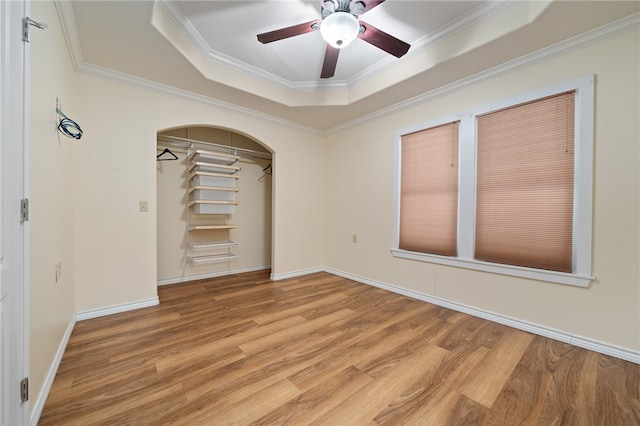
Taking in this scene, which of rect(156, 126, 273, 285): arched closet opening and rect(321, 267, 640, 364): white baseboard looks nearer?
rect(321, 267, 640, 364): white baseboard

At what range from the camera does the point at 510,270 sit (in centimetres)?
242

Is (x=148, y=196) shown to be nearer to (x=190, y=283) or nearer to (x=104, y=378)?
(x=190, y=283)

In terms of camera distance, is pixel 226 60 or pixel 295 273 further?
pixel 295 273

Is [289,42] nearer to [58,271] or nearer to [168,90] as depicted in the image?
[168,90]

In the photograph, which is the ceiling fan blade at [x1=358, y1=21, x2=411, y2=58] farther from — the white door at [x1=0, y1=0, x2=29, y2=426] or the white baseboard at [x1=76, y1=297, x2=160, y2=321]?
the white baseboard at [x1=76, y1=297, x2=160, y2=321]

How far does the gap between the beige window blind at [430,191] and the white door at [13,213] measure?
333 cm

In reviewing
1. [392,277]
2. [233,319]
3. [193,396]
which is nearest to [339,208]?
[392,277]

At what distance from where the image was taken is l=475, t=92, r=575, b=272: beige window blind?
7.02 ft

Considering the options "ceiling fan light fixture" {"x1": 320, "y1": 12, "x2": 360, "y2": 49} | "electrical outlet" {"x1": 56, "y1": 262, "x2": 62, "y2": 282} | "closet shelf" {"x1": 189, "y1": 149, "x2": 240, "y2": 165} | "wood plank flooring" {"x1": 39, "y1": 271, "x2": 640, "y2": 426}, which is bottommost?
"wood plank flooring" {"x1": 39, "y1": 271, "x2": 640, "y2": 426}

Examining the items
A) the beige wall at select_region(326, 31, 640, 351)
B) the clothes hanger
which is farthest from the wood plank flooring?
the clothes hanger

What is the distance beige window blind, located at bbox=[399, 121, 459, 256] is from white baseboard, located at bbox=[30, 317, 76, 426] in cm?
337

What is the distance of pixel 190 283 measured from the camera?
3709mm

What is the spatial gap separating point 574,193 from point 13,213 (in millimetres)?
3591

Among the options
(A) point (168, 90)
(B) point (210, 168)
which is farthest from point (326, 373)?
(A) point (168, 90)
